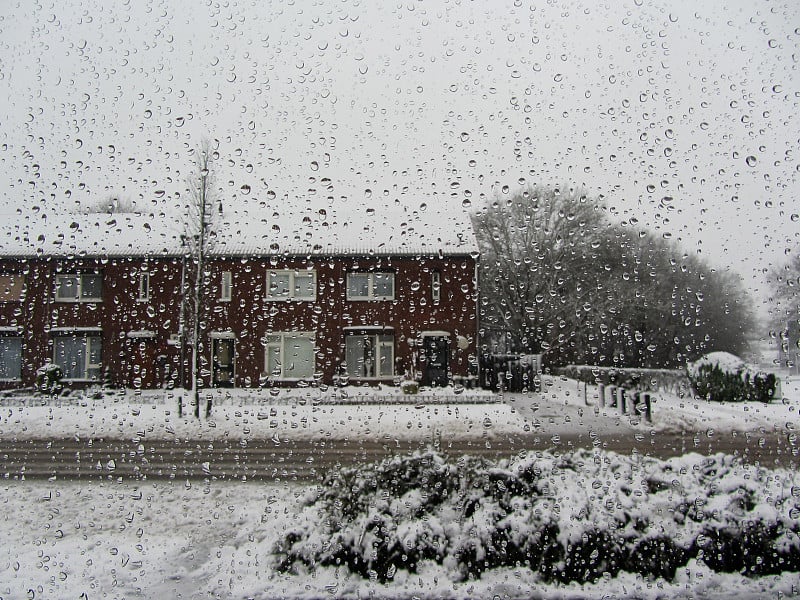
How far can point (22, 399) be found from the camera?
15.9 ft

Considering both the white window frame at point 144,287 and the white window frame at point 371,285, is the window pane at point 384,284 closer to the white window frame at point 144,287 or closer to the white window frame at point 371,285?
the white window frame at point 371,285

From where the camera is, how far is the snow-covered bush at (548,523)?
2539mm

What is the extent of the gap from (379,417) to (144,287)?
3.25 m

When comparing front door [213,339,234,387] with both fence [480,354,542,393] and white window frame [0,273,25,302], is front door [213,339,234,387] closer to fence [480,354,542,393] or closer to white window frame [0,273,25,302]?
fence [480,354,542,393]

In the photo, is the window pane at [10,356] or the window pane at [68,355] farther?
the window pane at [68,355]

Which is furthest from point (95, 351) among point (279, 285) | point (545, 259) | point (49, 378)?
point (279, 285)

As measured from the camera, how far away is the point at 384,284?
41.0 feet

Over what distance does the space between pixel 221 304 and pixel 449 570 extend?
925cm

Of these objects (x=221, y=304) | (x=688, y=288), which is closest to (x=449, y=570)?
(x=688, y=288)

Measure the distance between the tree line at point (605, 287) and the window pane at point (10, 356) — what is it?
422 cm

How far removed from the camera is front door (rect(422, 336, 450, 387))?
1461 centimetres

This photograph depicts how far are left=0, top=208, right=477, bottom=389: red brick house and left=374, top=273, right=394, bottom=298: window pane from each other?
53 mm

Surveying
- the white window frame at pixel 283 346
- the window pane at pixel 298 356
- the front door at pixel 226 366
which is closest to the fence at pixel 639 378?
the white window frame at pixel 283 346

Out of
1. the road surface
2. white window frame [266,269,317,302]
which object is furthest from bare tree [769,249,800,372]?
white window frame [266,269,317,302]
